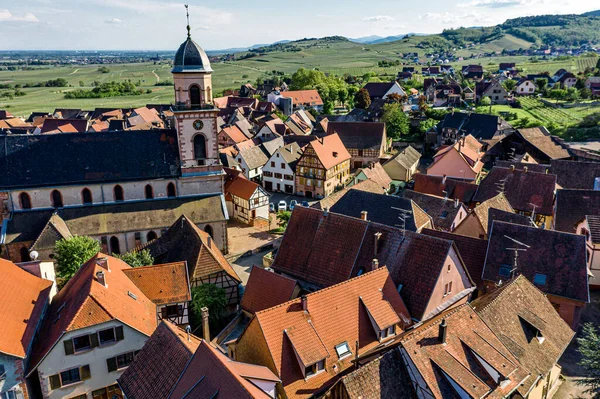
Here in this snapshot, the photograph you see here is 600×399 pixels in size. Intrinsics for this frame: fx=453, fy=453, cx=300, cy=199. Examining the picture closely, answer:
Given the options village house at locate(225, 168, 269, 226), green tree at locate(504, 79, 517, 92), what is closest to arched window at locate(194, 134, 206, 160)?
village house at locate(225, 168, 269, 226)

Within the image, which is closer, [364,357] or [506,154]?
[364,357]

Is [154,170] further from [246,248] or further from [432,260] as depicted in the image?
[432,260]

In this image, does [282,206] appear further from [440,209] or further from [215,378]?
[215,378]

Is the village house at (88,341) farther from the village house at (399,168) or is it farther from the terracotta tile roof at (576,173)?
the terracotta tile roof at (576,173)

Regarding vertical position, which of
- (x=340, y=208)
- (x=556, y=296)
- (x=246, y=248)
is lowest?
(x=246, y=248)

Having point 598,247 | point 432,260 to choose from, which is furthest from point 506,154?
point 432,260

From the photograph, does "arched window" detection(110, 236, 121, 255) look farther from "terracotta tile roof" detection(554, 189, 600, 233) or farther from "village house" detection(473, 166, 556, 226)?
"terracotta tile roof" detection(554, 189, 600, 233)

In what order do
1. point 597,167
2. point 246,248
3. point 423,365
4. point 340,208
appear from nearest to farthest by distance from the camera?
point 423,365 < point 340,208 < point 246,248 < point 597,167
